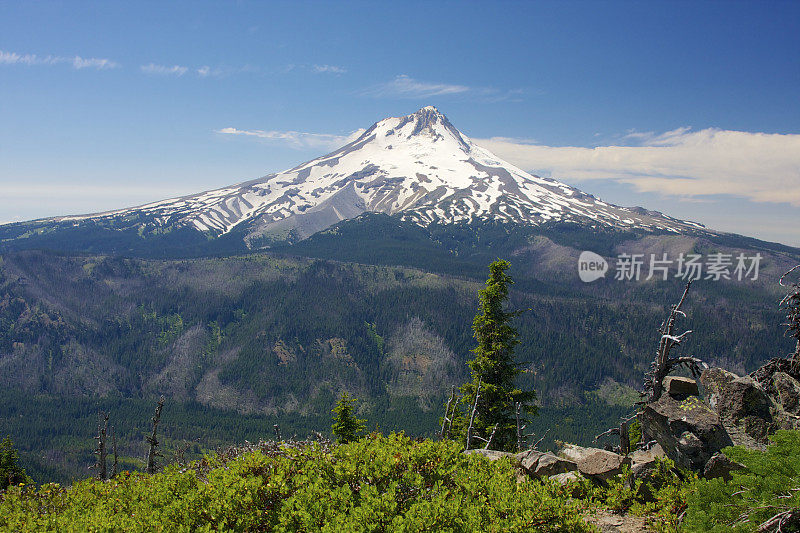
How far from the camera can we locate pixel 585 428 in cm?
19375

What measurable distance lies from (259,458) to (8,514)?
30.6 feet

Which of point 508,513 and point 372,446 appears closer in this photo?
point 508,513

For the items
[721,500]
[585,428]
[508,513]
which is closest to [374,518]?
[508,513]

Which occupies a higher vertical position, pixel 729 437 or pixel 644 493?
pixel 729 437

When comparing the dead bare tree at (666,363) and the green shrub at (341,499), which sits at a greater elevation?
the dead bare tree at (666,363)

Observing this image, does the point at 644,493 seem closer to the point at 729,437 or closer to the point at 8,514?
the point at 729,437

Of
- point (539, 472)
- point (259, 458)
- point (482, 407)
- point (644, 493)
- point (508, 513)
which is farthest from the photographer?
point (482, 407)

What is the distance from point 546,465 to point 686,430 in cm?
512

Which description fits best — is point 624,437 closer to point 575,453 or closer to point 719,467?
point 575,453

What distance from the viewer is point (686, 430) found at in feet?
51.6

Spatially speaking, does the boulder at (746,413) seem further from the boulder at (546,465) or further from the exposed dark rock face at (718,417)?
the boulder at (546,465)

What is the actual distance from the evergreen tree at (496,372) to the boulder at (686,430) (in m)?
11.8

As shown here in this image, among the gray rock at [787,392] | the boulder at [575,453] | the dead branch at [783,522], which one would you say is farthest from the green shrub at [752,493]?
the gray rock at [787,392]

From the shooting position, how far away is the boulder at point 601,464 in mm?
16172
